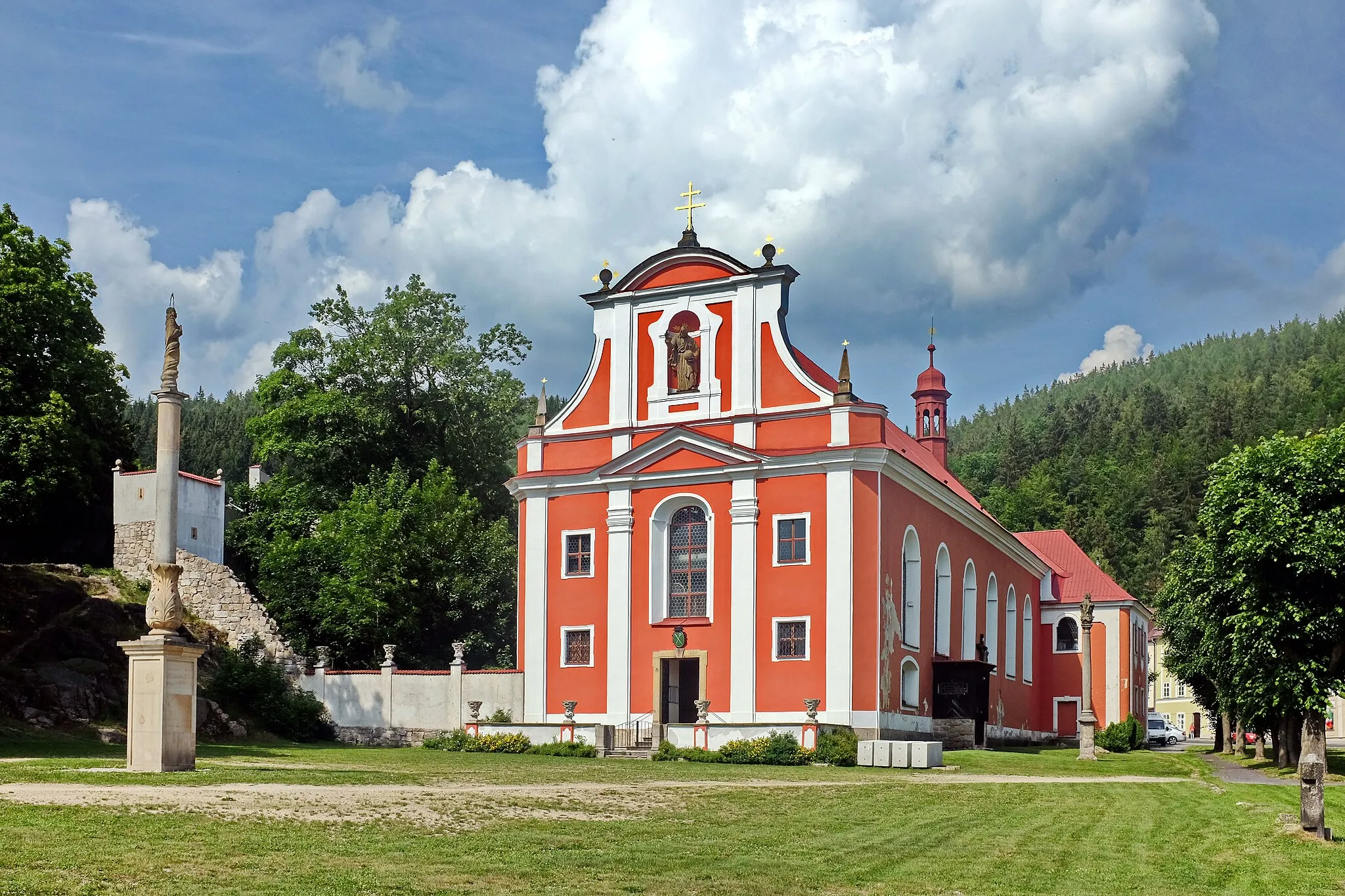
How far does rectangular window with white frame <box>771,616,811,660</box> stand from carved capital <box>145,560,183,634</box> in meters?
20.9

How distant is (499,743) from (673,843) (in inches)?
993

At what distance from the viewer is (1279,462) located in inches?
1057

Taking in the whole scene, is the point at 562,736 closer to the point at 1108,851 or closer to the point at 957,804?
the point at 957,804

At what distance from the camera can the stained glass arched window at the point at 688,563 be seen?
134ft

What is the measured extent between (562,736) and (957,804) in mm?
19872

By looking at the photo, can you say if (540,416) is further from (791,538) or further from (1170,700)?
(1170,700)

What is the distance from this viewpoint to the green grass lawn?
1081 cm

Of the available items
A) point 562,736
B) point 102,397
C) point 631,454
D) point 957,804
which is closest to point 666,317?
point 631,454

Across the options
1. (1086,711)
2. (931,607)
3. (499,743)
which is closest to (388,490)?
(499,743)

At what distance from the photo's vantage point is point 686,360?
42.1 meters

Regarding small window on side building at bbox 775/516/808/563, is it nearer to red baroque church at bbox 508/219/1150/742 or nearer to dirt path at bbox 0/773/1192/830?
red baroque church at bbox 508/219/1150/742

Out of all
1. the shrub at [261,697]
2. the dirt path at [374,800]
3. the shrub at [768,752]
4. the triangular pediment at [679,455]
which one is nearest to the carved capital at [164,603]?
the dirt path at [374,800]

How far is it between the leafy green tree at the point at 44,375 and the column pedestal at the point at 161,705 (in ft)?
38.8

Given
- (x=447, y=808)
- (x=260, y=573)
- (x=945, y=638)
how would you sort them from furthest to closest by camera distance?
(x=260, y=573), (x=945, y=638), (x=447, y=808)
